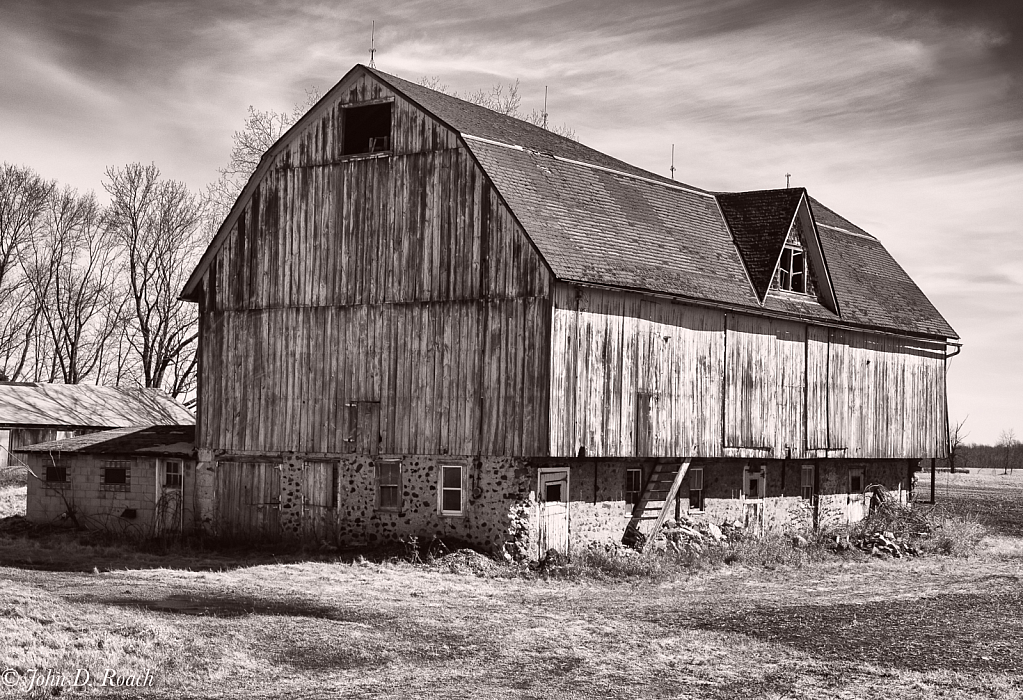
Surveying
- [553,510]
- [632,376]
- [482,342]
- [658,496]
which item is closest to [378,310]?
[482,342]

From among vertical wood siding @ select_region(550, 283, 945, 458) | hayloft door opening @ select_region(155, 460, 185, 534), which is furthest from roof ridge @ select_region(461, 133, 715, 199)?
hayloft door opening @ select_region(155, 460, 185, 534)

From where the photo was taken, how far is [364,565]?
22.2 m

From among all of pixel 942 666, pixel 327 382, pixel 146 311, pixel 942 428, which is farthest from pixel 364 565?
pixel 146 311

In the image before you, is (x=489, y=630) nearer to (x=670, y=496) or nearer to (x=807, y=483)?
(x=670, y=496)

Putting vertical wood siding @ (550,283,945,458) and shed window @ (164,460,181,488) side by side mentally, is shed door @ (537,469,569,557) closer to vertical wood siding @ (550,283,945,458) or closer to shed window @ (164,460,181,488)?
vertical wood siding @ (550,283,945,458)

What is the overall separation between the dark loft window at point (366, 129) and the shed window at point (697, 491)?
427 inches

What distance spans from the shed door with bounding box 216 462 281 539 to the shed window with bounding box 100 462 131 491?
9.18ft

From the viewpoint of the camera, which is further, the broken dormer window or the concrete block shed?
the broken dormer window

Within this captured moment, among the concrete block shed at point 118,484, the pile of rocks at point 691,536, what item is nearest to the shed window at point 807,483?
the pile of rocks at point 691,536

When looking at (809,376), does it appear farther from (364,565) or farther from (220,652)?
(220,652)

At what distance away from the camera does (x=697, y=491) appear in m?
27.4

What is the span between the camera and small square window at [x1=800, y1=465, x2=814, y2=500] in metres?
31.0

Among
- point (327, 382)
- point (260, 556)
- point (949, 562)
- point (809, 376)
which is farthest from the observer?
point (809, 376)

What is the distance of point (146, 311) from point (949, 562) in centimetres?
4129
